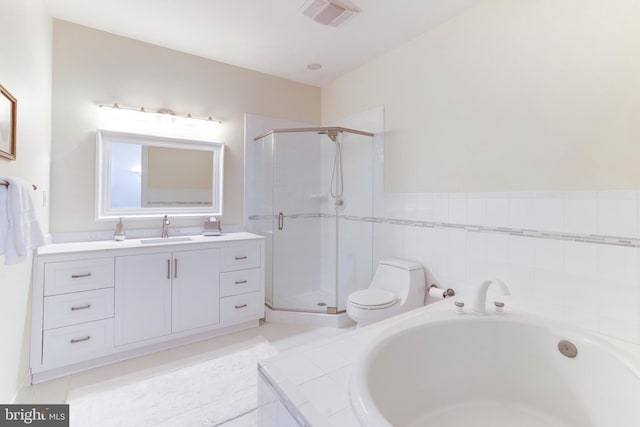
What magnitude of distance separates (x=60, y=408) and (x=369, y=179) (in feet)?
8.74

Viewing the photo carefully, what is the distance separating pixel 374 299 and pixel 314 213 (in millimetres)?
1372

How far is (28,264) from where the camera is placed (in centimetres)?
177

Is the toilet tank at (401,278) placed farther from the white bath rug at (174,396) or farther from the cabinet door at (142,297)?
the cabinet door at (142,297)

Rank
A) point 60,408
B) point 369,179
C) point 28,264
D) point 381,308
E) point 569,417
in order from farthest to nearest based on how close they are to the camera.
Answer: point 369,179 → point 381,308 → point 28,264 → point 60,408 → point 569,417

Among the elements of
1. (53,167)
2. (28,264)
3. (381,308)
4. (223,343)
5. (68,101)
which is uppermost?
(68,101)

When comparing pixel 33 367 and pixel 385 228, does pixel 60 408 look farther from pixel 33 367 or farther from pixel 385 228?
pixel 385 228

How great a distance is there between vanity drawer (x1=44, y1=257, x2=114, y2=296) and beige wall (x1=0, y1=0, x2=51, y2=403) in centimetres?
12

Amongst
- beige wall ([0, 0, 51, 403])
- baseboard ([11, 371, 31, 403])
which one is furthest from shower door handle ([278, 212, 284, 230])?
baseboard ([11, 371, 31, 403])

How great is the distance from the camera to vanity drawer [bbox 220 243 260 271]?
2543 millimetres

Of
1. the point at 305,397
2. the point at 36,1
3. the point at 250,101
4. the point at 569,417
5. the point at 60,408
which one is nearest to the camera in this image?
the point at 305,397

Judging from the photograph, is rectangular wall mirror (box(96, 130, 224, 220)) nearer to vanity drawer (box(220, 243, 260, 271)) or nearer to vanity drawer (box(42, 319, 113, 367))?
vanity drawer (box(220, 243, 260, 271))

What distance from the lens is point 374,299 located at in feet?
7.22

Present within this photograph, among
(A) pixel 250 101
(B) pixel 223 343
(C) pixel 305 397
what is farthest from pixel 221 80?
(C) pixel 305 397

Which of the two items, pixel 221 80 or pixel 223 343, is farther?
pixel 221 80
